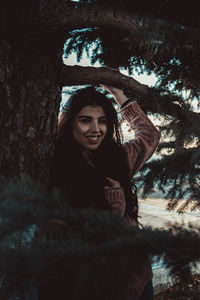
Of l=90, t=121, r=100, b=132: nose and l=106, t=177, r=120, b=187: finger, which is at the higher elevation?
l=90, t=121, r=100, b=132: nose

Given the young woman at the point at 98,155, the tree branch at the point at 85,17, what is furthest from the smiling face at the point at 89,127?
the tree branch at the point at 85,17

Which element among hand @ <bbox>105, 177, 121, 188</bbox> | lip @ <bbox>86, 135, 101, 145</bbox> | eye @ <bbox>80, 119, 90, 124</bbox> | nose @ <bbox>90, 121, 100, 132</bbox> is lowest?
hand @ <bbox>105, 177, 121, 188</bbox>

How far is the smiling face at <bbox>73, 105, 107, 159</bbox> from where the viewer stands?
1.90m

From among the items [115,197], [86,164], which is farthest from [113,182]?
[86,164]

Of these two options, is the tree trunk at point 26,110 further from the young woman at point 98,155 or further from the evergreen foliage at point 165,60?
the evergreen foliage at point 165,60

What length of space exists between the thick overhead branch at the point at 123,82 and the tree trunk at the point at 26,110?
0.15 metres

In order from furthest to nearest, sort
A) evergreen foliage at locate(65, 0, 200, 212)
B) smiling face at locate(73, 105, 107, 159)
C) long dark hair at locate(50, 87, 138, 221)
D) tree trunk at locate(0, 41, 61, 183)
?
smiling face at locate(73, 105, 107, 159), long dark hair at locate(50, 87, 138, 221), tree trunk at locate(0, 41, 61, 183), evergreen foliage at locate(65, 0, 200, 212)

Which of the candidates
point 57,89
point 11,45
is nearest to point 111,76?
point 57,89

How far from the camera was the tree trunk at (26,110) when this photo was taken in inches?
51.9

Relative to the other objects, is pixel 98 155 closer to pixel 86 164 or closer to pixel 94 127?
pixel 86 164

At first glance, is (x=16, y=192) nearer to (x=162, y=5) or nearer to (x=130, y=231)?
(x=130, y=231)

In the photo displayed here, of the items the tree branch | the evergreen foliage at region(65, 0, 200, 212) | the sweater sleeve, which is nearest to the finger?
the sweater sleeve

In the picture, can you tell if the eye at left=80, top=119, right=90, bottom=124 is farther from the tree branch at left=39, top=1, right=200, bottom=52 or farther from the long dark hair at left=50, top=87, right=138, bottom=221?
the tree branch at left=39, top=1, right=200, bottom=52

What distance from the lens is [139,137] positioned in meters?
2.18
